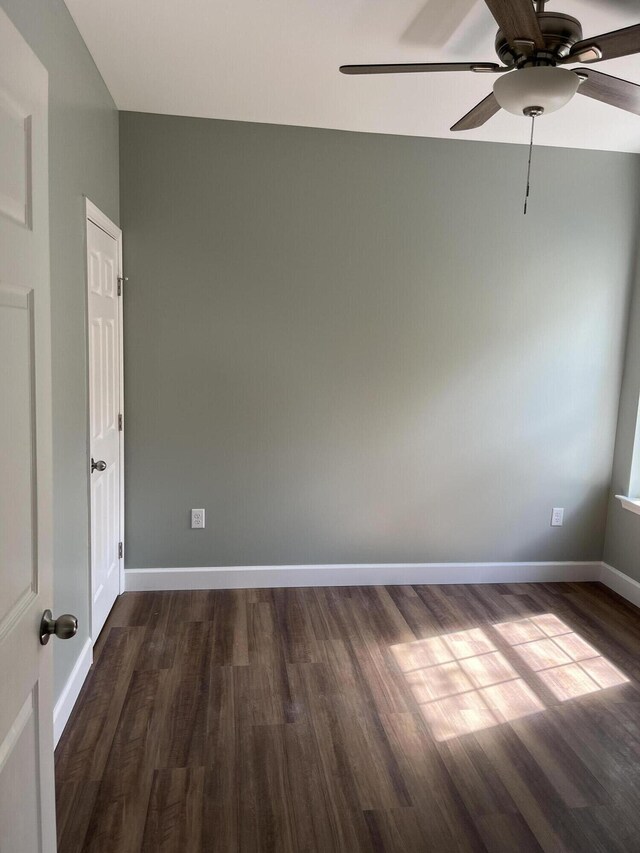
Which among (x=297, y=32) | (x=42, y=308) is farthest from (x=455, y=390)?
(x=42, y=308)

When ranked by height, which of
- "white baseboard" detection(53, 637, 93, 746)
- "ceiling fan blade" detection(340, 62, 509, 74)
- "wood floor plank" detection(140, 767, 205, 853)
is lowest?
"wood floor plank" detection(140, 767, 205, 853)

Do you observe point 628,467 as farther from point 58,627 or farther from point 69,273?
point 58,627

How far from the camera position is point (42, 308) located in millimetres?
1178

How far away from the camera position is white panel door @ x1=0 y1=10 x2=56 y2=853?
100 centimetres

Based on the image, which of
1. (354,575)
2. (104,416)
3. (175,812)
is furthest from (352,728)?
(104,416)

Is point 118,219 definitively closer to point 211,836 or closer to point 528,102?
point 528,102

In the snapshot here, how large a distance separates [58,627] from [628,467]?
11.7 ft

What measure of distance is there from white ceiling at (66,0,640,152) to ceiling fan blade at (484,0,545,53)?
1.70 feet

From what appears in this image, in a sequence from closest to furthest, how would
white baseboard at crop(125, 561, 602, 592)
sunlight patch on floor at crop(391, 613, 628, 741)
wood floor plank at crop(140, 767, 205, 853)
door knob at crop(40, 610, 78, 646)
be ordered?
door knob at crop(40, 610, 78, 646), wood floor plank at crop(140, 767, 205, 853), sunlight patch on floor at crop(391, 613, 628, 741), white baseboard at crop(125, 561, 602, 592)

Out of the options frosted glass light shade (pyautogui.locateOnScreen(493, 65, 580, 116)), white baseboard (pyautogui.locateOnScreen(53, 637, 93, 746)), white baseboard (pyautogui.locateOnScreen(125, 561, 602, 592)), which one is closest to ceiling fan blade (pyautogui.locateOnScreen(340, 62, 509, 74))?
frosted glass light shade (pyautogui.locateOnScreen(493, 65, 580, 116))

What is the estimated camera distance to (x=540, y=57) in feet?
5.96

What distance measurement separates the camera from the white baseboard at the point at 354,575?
3.64 m

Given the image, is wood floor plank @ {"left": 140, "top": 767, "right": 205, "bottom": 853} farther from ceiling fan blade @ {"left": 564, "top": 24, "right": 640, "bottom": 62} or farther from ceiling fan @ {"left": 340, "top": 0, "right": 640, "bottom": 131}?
ceiling fan blade @ {"left": 564, "top": 24, "right": 640, "bottom": 62}

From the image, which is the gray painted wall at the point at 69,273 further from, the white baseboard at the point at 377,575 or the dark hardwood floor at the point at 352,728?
the white baseboard at the point at 377,575
